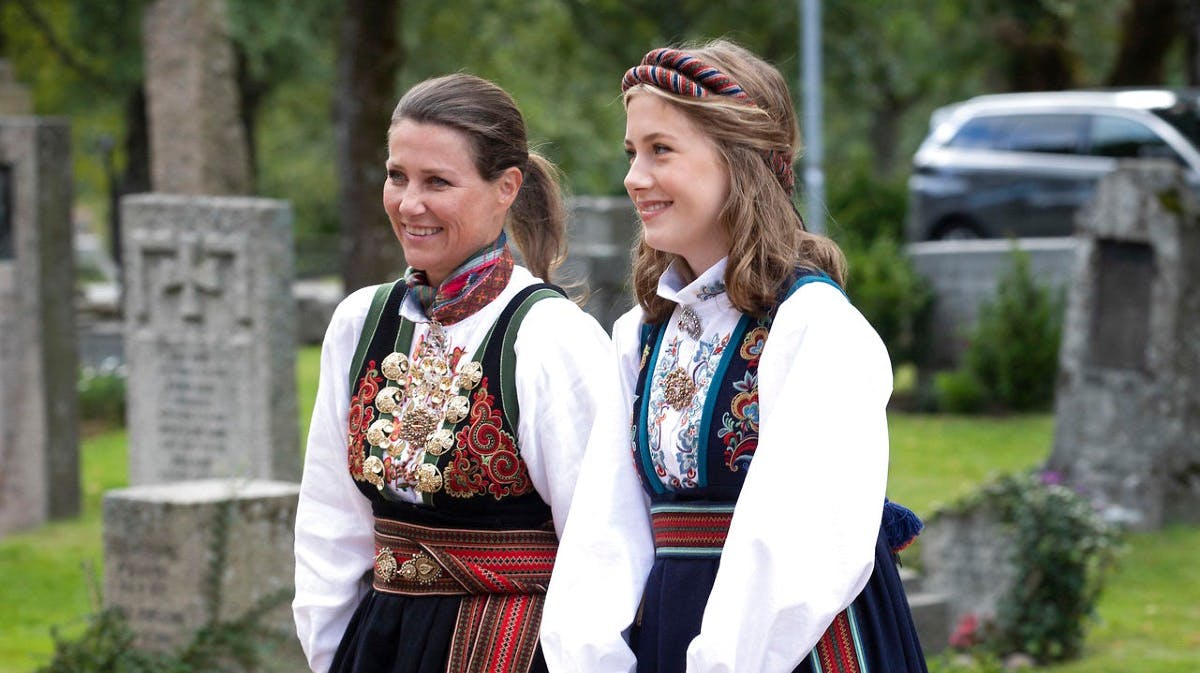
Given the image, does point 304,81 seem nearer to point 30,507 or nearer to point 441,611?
point 30,507

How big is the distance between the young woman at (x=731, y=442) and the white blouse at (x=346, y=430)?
0.47 feet

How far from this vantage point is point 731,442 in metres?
2.75

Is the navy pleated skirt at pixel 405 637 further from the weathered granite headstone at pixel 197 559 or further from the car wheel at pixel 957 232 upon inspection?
the car wheel at pixel 957 232

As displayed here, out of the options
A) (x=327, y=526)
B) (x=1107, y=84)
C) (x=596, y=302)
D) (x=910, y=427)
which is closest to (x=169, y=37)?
(x=596, y=302)

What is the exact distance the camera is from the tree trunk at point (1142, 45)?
20766 mm

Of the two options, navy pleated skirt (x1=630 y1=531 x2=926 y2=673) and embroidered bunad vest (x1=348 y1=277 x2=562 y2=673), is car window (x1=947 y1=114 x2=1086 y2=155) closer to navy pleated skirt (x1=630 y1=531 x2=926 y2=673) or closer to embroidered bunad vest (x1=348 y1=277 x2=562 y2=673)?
embroidered bunad vest (x1=348 y1=277 x2=562 y2=673)

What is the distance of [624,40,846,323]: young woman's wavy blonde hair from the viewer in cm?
277

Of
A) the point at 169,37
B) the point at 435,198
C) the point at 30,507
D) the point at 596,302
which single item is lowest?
the point at 30,507

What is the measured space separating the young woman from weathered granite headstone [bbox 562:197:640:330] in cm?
856

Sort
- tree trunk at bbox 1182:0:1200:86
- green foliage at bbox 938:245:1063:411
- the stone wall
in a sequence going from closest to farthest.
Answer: green foliage at bbox 938:245:1063:411, the stone wall, tree trunk at bbox 1182:0:1200:86

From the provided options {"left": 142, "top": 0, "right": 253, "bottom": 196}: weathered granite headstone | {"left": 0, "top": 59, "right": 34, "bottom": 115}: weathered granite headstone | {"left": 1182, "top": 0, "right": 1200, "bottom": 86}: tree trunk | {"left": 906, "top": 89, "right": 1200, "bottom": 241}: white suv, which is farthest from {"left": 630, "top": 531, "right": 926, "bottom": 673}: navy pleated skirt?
{"left": 1182, "top": 0, "right": 1200, "bottom": 86}: tree trunk

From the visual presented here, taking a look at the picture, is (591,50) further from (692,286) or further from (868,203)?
(692,286)

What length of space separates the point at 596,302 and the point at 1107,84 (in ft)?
38.8

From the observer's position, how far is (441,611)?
3072 mm
